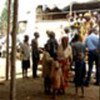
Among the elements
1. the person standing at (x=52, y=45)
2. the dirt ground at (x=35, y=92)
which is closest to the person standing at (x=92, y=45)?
the dirt ground at (x=35, y=92)

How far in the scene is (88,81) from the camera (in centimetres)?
1470

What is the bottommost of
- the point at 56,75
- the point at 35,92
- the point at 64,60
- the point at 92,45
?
the point at 35,92

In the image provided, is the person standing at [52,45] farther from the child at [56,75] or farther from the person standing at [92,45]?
the person standing at [92,45]

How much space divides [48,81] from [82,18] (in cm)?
1077

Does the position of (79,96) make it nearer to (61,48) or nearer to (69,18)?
(61,48)

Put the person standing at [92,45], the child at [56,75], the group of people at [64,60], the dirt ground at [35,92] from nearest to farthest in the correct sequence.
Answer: the child at [56,75] → the group of people at [64,60] → the dirt ground at [35,92] → the person standing at [92,45]

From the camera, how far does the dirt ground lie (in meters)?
12.4

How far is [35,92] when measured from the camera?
1349 centimetres

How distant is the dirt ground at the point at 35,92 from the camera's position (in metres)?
12.4

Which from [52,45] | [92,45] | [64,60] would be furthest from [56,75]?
[92,45]

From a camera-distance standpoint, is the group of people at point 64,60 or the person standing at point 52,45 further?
the person standing at point 52,45

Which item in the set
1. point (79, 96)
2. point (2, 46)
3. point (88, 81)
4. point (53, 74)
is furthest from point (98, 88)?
point (2, 46)

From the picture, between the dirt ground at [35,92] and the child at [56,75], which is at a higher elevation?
the child at [56,75]

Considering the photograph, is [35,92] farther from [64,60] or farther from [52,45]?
[64,60]
